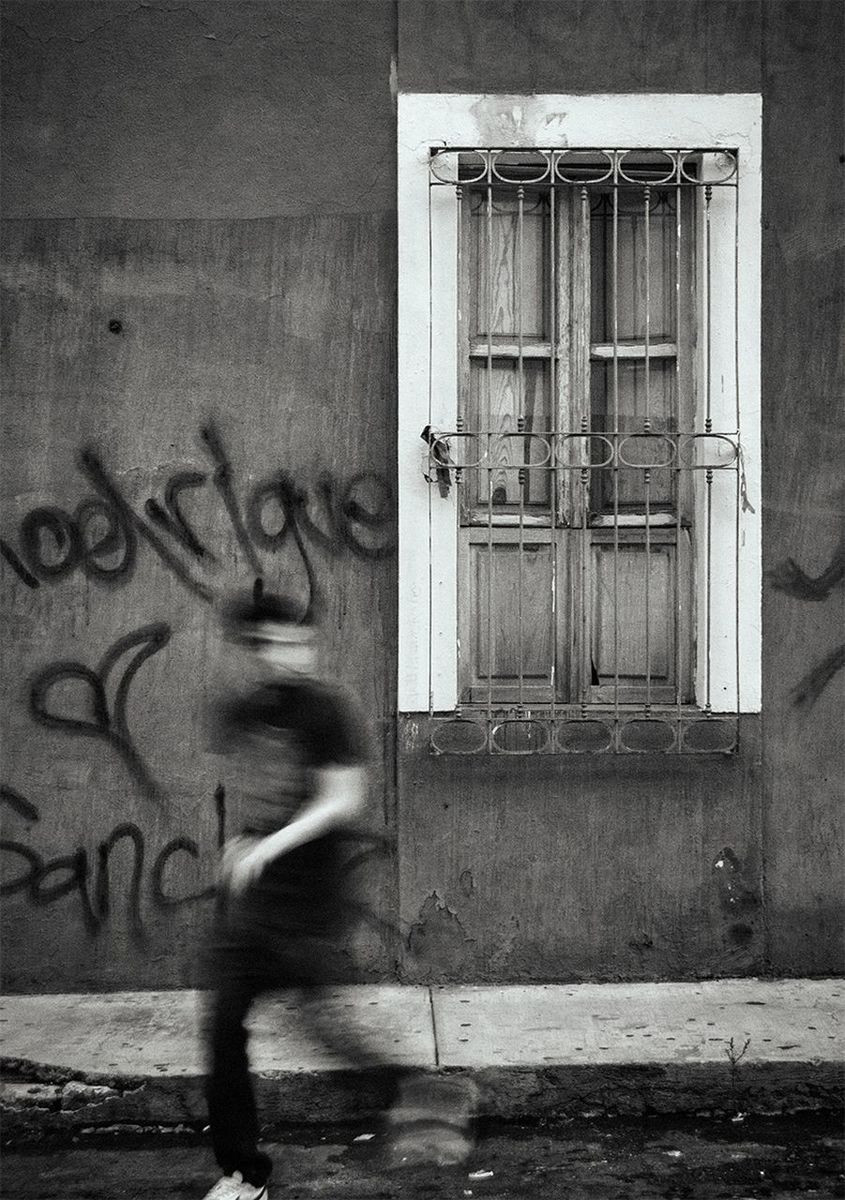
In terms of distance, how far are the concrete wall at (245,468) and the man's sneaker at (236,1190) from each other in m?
1.86

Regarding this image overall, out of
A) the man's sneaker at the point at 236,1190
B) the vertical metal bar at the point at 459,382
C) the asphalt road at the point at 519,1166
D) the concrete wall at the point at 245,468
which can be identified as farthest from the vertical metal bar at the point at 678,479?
the man's sneaker at the point at 236,1190

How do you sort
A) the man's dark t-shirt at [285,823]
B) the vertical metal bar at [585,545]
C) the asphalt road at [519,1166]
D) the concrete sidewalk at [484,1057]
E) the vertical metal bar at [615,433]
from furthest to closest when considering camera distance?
the vertical metal bar at [585,545]
the vertical metal bar at [615,433]
the concrete sidewalk at [484,1057]
the asphalt road at [519,1166]
the man's dark t-shirt at [285,823]

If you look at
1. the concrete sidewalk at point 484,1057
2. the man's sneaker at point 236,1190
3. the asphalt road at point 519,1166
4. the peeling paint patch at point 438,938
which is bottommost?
the asphalt road at point 519,1166

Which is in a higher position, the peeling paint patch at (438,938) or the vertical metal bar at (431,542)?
the vertical metal bar at (431,542)

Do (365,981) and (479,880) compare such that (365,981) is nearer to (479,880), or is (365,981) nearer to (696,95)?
(479,880)

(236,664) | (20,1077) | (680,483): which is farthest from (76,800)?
(680,483)

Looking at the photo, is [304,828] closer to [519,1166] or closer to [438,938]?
[519,1166]

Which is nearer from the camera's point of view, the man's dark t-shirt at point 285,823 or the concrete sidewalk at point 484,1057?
the man's dark t-shirt at point 285,823

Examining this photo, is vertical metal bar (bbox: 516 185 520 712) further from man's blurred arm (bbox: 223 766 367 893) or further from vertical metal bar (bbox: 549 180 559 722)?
man's blurred arm (bbox: 223 766 367 893)

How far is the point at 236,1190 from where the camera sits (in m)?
3.51

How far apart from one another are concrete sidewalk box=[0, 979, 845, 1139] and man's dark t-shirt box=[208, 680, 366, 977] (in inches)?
22.4

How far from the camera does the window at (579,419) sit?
5.34 m

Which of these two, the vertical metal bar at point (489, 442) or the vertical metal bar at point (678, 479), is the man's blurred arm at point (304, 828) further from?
the vertical metal bar at point (678, 479)

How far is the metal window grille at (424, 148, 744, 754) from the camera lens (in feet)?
17.7
